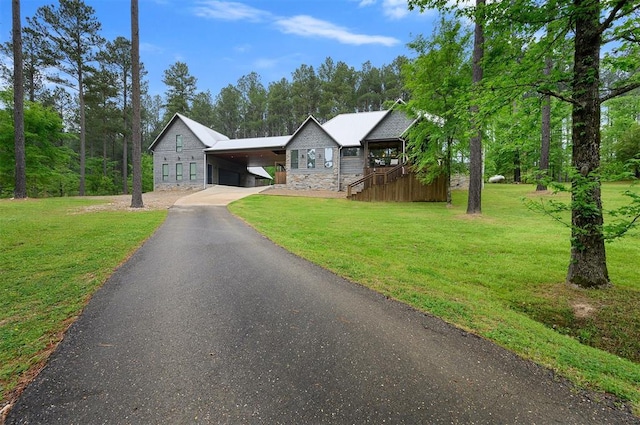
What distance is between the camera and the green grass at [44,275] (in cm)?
269

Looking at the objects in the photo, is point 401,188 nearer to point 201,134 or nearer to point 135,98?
point 135,98

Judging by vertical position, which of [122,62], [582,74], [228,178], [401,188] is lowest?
[401,188]

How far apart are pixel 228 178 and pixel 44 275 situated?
32.2 m

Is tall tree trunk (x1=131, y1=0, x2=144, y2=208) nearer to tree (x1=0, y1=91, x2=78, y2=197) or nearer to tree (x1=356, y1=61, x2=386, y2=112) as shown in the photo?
tree (x1=0, y1=91, x2=78, y2=197)

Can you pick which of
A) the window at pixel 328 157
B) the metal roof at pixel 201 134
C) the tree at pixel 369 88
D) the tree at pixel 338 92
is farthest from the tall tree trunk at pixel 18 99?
the tree at pixel 369 88

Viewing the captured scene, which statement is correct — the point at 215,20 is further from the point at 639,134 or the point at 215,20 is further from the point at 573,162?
the point at 639,134

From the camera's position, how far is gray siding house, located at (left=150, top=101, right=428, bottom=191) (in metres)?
23.4

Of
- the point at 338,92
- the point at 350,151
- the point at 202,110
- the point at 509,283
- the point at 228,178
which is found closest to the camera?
the point at 509,283

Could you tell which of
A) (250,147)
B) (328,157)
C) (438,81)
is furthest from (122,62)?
(438,81)

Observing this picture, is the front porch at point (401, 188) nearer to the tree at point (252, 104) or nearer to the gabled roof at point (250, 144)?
the gabled roof at point (250, 144)

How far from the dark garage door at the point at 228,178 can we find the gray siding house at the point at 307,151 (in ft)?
0.40

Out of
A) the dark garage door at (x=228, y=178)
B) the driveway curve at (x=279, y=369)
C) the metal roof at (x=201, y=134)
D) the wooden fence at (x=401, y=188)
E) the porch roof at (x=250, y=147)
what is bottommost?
the driveway curve at (x=279, y=369)

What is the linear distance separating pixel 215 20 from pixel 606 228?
2538cm

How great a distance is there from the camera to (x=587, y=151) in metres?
4.25
